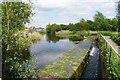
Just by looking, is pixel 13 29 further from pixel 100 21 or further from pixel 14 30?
pixel 100 21

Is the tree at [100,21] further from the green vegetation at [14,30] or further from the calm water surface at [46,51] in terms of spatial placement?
the green vegetation at [14,30]

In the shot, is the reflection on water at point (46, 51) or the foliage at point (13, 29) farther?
the reflection on water at point (46, 51)

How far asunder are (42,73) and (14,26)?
1886mm

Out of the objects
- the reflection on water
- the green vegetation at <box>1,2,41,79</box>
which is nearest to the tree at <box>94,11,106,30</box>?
the reflection on water

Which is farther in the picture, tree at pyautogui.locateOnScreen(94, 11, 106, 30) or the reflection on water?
tree at pyautogui.locateOnScreen(94, 11, 106, 30)

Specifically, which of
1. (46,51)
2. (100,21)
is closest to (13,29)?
(46,51)

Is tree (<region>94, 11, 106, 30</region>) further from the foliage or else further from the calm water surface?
the foliage

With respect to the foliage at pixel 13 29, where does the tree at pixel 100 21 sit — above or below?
above

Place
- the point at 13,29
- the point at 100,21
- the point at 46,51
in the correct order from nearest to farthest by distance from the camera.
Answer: the point at 13,29
the point at 46,51
the point at 100,21

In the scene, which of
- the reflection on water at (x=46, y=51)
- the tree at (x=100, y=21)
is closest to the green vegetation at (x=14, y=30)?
the reflection on water at (x=46, y=51)

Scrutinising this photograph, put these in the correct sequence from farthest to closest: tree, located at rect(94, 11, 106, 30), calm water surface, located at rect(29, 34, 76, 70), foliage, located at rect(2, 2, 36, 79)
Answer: tree, located at rect(94, 11, 106, 30)
calm water surface, located at rect(29, 34, 76, 70)
foliage, located at rect(2, 2, 36, 79)

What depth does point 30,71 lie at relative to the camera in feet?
11.0

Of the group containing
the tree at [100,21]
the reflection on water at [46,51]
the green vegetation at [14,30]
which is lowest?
the reflection on water at [46,51]

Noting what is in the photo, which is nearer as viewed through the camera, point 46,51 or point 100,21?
point 46,51
